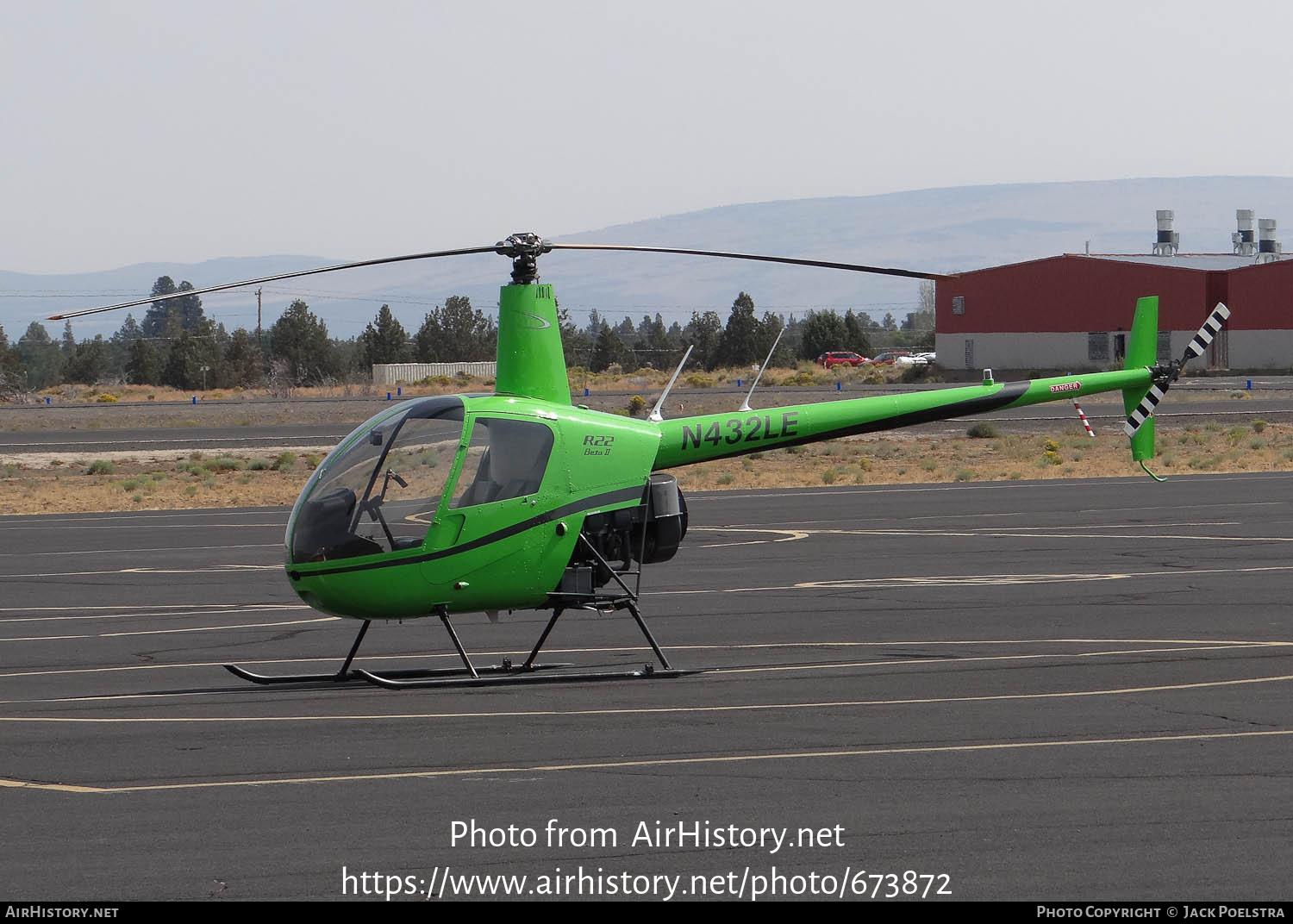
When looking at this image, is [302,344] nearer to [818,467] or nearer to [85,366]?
[85,366]

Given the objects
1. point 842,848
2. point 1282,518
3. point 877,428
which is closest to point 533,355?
point 877,428

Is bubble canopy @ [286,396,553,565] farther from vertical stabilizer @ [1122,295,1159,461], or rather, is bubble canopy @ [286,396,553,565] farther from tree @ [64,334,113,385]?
tree @ [64,334,113,385]

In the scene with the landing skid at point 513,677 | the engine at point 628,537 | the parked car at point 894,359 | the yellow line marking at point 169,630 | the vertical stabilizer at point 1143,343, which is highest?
the vertical stabilizer at point 1143,343

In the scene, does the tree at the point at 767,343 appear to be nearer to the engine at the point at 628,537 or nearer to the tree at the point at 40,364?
the tree at the point at 40,364

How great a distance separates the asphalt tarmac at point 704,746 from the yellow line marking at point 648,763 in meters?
0.03

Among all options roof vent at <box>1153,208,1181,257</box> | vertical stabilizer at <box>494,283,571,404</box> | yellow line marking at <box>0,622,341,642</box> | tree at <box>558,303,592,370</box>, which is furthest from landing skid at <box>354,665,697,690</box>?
tree at <box>558,303,592,370</box>

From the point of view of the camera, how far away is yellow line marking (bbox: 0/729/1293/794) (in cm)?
852

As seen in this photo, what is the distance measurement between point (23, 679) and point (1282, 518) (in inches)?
757

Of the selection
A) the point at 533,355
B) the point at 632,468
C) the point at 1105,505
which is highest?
the point at 533,355

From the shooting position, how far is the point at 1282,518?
76.9 ft

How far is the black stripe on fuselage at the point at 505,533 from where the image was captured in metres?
10.9

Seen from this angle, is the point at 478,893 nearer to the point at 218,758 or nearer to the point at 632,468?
the point at 218,758

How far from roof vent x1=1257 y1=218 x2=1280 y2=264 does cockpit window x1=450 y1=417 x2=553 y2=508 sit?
93.4m

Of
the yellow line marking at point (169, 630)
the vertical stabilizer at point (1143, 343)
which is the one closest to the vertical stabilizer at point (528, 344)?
the yellow line marking at point (169, 630)
